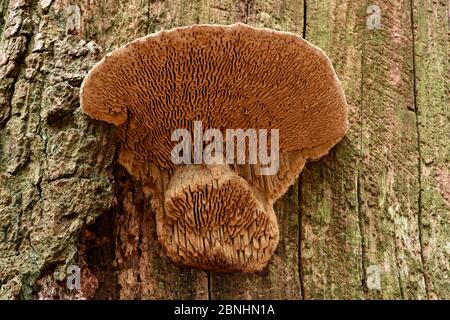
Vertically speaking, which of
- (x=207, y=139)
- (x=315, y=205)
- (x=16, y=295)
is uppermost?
(x=207, y=139)

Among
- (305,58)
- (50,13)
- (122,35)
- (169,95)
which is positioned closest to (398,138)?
(305,58)

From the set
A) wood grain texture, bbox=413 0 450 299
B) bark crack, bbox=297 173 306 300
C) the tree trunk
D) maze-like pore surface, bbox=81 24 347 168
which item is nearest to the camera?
maze-like pore surface, bbox=81 24 347 168

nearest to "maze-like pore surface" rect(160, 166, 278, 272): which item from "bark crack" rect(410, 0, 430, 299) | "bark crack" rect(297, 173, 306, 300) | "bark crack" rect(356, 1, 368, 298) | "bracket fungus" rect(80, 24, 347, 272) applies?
"bracket fungus" rect(80, 24, 347, 272)

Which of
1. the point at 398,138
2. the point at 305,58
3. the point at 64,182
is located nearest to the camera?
the point at 305,58

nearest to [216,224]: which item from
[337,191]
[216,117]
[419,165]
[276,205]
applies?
[276,205]

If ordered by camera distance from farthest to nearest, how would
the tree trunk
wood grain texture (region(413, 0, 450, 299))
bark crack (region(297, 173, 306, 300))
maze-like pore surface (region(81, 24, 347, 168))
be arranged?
wood grain texture (region(413, 0, 450, 299)) → bark crack (region(297, 173, 306, 300)) → the tree trunk → maze-like pore surface (region(81, 24, 347, 168))

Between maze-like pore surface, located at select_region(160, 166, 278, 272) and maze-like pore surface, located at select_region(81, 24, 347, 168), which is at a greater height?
maze-like pore surface, located at select_region(81, 24, 347, 168)

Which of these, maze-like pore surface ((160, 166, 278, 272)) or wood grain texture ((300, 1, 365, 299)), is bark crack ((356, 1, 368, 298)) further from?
maze-like pore surface ((160, 166, 278, 272))

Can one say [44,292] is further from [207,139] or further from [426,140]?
[426,140]
